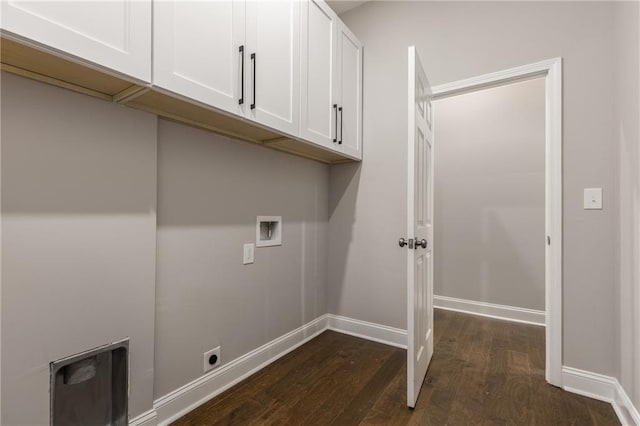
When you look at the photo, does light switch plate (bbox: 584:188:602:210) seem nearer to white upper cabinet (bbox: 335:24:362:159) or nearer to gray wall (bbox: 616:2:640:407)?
gray wall (bbox: 616:2:640:407)

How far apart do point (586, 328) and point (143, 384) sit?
250 centimetres

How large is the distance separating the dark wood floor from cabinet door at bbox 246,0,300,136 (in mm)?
1567

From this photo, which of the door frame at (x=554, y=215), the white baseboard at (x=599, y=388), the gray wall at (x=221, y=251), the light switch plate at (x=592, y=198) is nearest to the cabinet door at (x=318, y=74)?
the gray wall at (x=221, y=251)

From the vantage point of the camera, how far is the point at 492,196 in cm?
325

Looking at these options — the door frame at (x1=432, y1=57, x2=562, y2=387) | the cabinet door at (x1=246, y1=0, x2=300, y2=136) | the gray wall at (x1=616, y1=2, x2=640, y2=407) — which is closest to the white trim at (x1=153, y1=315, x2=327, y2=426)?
the cabinet door at (x1=246, y1=0, x2=300, y2=136)

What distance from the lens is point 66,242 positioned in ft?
3.82

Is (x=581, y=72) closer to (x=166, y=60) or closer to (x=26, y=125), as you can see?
(x=166, y=60)

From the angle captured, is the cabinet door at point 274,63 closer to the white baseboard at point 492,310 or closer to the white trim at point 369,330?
the white trim at point 369,330

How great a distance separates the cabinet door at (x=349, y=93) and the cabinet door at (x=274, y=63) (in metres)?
0.54

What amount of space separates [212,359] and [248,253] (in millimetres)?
654

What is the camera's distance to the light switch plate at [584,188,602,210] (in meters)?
1.76

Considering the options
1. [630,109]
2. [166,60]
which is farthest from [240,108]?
[630,109]

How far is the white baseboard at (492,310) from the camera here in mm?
2989

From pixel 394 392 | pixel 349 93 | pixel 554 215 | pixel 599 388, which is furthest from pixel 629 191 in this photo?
pixel 349 93
